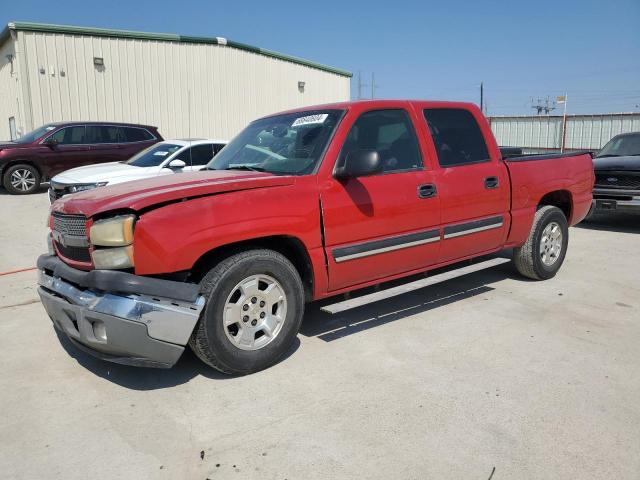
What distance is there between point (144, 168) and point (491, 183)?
21.5 ft

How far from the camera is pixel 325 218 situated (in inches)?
152

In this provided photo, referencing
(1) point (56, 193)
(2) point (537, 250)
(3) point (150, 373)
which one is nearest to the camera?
(3) point (150, 373)

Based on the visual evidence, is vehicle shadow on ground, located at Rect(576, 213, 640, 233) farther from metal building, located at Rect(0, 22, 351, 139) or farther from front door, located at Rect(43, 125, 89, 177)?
front door, located at Rect(43, 125, 89, 177)

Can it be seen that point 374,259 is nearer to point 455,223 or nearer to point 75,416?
point 455,223

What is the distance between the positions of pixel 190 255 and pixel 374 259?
1.51 metres

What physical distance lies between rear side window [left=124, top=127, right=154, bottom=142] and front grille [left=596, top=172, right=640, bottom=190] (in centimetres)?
1036

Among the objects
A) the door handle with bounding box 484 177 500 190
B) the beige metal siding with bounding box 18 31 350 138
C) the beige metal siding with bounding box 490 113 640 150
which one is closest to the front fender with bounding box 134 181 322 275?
the door handle with bounding box 484 177 500 190

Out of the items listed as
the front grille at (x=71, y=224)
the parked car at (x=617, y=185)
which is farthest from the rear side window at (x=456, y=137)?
the parked car at (x=617, y=185)

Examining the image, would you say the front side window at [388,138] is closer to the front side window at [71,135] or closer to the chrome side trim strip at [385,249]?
the chrome side trim strip at [385,249]

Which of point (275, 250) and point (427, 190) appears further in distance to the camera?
point (427, 190)

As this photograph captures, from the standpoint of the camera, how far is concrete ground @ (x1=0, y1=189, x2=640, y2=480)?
268 cm

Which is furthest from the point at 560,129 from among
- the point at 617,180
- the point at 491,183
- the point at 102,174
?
the point at 491,183

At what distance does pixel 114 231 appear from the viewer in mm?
3219

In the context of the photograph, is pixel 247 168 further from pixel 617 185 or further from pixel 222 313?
pixel 617 185
